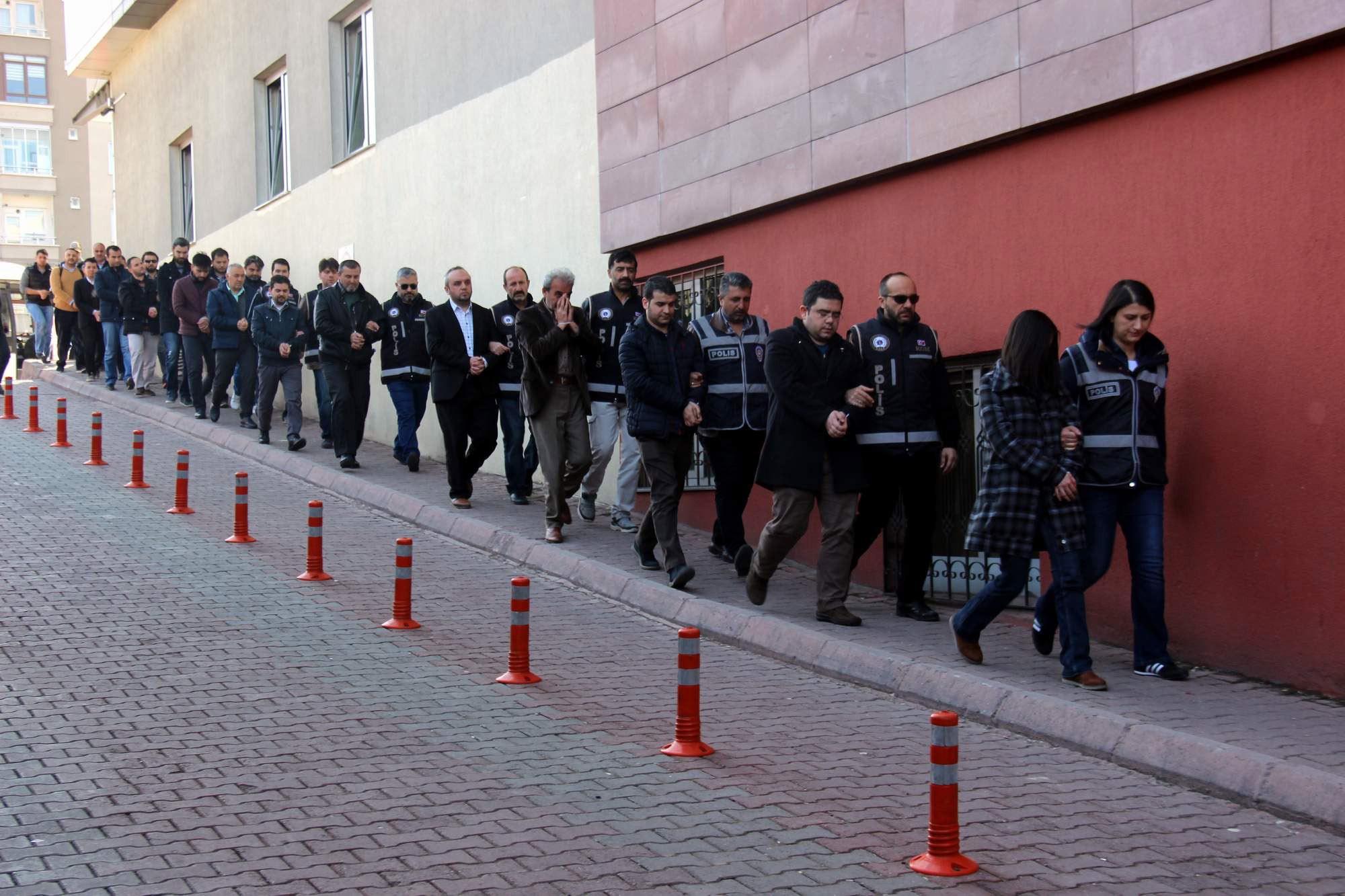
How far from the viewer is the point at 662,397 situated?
9.99 metres

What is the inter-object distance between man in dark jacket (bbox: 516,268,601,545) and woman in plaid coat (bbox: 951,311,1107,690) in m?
4.45

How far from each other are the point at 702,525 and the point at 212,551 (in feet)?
13.2

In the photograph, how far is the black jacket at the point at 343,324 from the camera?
15203 mm

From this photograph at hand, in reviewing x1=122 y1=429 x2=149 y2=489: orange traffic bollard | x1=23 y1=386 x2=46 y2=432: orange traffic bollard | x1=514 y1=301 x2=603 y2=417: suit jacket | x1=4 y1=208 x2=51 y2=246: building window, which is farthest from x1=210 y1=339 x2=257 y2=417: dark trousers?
x1=4 y1=208 x2=51 y2=246: building window

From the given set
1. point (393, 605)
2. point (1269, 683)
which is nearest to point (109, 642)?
point (393, 605)

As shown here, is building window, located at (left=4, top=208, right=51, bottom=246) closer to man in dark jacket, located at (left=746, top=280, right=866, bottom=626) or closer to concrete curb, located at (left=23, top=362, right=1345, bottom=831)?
concrete curb, located at (left=23, top=362, right=1345, bottom=831)

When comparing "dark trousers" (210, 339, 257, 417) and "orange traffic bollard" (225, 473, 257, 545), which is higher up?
"dark trousers" (210, 339, 257, 417)

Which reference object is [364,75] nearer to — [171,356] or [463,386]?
[171,356]

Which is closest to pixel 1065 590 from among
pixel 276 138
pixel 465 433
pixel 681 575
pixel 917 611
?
pixel 917 611

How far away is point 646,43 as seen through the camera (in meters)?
13.3

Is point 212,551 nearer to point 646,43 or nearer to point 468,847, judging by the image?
point 646,43

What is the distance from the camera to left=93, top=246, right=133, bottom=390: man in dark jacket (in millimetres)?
22984

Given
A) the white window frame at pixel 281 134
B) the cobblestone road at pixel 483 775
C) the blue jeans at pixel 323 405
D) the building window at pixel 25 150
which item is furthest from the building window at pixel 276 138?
the building window at pixel 25 150

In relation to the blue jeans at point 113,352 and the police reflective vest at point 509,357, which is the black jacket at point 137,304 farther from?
the police reflective vest at point 509,357
